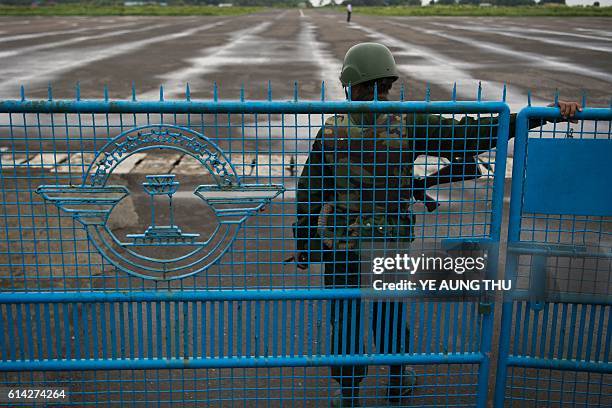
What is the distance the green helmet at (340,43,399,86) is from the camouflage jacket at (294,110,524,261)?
22 cm

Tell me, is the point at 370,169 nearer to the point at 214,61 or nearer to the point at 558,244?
the point at 558,244

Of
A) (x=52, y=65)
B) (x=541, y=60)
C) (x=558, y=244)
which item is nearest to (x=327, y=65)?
(x=541, y=60)

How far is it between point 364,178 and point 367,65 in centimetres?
57

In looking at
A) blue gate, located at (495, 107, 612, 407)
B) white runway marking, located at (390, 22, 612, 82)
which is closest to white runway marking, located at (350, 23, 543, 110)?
white runway marking, located at (390, 22, 612, 82)

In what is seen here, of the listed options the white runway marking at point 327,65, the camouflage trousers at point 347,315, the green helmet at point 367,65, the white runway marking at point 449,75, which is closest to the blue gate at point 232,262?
the camouflage trousers at point 347,315

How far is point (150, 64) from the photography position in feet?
68.0

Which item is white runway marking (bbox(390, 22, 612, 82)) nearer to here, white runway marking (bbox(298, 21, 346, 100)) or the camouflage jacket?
white runway marking (bbox(298, 21, 346, 100))

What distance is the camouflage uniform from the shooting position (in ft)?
10.4

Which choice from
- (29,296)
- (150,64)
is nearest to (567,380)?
(29,296)

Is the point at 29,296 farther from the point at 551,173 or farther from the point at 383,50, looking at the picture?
the point at 551,173

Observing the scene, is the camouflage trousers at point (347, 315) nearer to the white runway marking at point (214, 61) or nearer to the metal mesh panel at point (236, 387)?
the metal mesh panel at point (236, 387)

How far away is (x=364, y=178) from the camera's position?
329 cm

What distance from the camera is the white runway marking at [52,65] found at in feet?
54.3

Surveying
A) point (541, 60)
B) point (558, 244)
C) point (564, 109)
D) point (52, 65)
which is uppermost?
point (564, 109)
